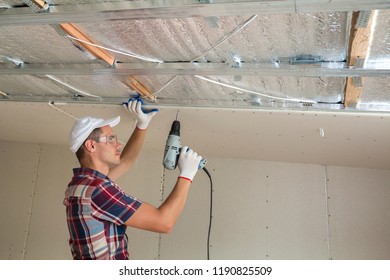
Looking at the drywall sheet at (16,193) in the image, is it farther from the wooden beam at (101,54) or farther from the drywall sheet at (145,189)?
the wooden beam at (101,54)

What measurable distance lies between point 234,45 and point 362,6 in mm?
498

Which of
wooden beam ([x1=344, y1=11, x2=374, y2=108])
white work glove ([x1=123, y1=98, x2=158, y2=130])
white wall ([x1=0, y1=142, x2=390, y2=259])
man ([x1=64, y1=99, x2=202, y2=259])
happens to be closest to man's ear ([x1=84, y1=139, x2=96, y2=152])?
man ([x1=64, y1=99, x2=202, y2=259])

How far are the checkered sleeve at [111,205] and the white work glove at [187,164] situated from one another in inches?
10.9

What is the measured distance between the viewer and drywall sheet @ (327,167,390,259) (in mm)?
2791

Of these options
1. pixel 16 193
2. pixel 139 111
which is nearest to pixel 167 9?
pixel 139 111

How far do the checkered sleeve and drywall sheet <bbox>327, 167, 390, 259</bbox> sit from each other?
6.39ft

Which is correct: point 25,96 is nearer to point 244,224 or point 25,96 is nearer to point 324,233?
point 244,224

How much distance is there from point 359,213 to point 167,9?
238 centimetres

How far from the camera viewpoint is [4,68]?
182 cm

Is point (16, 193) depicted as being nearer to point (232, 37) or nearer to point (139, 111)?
point (139, 111)

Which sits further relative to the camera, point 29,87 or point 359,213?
point 359,213

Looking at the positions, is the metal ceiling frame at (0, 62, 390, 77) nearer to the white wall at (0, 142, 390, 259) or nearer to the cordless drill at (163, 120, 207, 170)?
the cordless drill at (163, 120, 207, 170)

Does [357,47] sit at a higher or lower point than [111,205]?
higher

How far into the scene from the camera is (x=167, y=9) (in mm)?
1160
